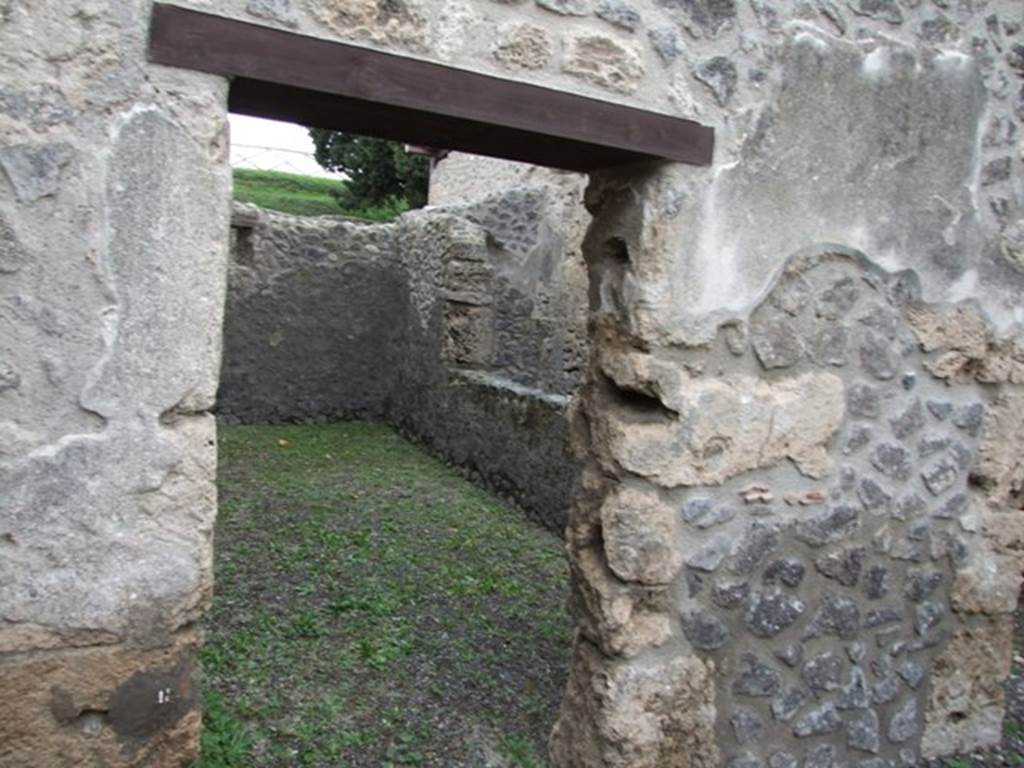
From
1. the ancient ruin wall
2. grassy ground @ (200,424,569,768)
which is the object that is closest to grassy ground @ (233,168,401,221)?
the ancient ruin wall

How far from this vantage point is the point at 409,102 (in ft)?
7.34

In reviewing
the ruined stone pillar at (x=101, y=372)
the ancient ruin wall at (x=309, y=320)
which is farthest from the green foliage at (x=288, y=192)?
the ruined stone pillar at (x=101, y=372)

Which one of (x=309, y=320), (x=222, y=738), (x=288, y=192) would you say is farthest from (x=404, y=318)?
(x=288, y=192)

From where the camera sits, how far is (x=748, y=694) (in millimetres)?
2898

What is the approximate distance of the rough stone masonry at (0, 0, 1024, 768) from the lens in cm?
194

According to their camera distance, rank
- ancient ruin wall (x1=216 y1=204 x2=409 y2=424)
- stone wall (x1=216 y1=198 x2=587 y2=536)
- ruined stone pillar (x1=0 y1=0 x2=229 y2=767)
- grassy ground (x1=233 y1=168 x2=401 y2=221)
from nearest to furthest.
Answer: ruined stone pillar (x1=0 y1=0 x2=229 y2=767) < stone wall (x1=216 y1=198 x2=587 y2=536) < ancient ruin wall (x1=216 y1=204 x2=409 y2=424) < grassy ground (x1=233 y1=168 x2=401 y2=221)

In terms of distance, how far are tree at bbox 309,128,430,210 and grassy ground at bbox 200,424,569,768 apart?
1015 centimetres

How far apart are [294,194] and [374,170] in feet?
10.9

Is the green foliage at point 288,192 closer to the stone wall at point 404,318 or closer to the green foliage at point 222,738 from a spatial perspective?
the stone wall at point 404,318

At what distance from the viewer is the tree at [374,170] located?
16.1m

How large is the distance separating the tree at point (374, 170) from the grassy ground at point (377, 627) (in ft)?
33.3

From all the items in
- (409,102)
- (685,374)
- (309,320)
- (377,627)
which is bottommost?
(377,627)

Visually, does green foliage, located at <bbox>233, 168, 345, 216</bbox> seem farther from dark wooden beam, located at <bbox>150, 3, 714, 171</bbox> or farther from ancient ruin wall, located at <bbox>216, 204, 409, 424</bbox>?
dark wooden beam, located at <bbox>150, 3, 714, 171</bbox>

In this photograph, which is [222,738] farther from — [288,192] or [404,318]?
[288,192]
